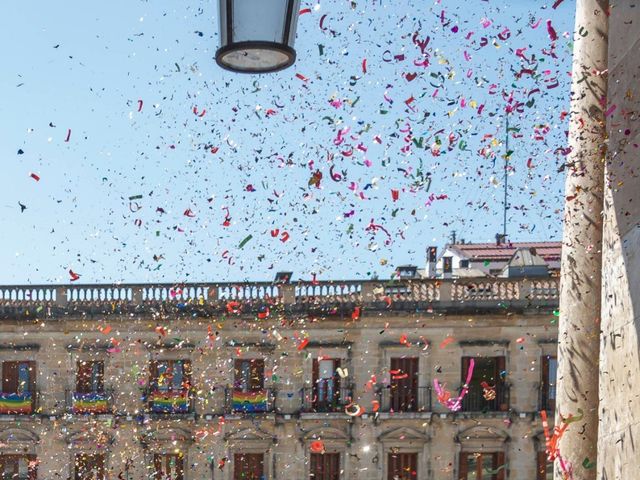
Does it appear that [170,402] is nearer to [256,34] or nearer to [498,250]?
[498,250]

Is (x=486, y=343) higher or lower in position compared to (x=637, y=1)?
lower

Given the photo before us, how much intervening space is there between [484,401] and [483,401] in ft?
0.07

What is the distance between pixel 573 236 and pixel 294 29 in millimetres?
1586

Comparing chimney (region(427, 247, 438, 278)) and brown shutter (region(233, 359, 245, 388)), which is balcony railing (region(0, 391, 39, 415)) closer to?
brown shutter (region(233, 359, 245, 388))

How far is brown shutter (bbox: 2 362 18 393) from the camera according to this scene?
30.0 metres

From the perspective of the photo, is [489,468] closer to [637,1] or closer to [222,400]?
[222,400]

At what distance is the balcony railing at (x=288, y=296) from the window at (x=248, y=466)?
3287mm

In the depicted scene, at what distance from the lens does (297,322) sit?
1189 inches

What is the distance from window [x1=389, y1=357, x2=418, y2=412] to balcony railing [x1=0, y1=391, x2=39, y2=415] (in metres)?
8.22

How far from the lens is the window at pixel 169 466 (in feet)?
96.8

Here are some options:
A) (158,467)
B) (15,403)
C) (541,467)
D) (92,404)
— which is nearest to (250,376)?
(158,467)

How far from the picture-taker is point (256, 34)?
129 inches

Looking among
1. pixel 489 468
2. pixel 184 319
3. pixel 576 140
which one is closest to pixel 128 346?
pixel 184 319

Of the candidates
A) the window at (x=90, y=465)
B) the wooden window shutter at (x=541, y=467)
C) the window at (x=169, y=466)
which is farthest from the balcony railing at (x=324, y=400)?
the window at (x=90, y=465)
